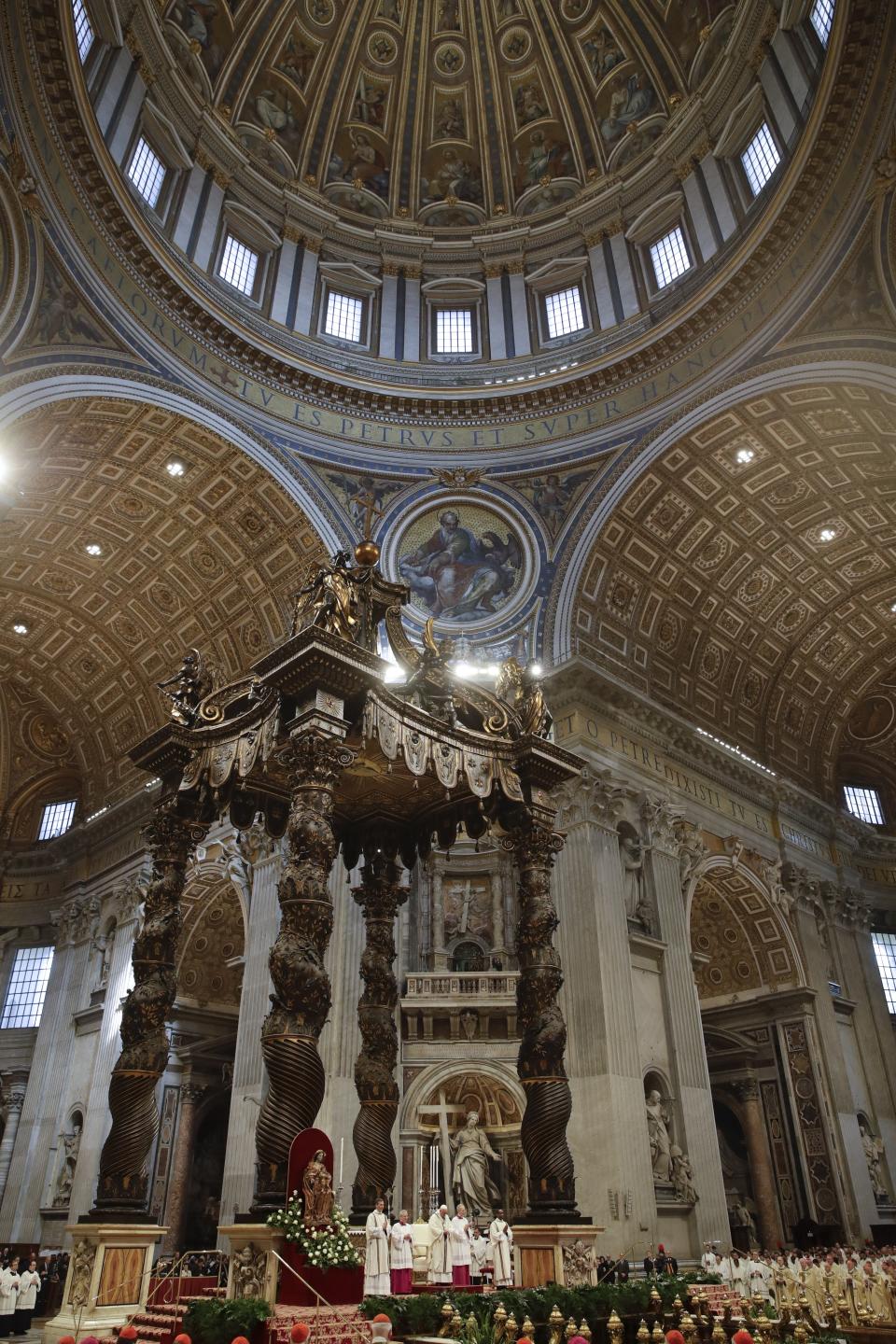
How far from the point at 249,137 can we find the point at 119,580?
1022cm

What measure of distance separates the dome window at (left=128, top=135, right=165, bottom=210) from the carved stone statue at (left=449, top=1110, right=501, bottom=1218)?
16.7 metres

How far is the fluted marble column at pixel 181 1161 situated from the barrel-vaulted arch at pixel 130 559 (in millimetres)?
6687

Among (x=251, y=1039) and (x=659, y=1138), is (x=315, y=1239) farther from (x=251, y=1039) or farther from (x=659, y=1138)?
(x=659, y=1138)

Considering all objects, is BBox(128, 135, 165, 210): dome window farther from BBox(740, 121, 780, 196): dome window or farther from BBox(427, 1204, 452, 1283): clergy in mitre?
BBox(427, 1204, 452, 1283): clergy in mitre

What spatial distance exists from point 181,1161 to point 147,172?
751 inches

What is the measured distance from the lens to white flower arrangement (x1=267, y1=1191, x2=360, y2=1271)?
259 inches

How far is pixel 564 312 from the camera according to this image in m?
21.8

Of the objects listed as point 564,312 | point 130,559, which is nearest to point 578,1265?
point 130,559

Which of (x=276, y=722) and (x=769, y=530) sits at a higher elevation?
(x=769, y=530)

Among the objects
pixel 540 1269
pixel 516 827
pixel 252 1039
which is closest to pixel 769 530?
pixel 516 827

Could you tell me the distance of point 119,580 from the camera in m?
20.3

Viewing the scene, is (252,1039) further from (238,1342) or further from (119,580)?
(238,1342)

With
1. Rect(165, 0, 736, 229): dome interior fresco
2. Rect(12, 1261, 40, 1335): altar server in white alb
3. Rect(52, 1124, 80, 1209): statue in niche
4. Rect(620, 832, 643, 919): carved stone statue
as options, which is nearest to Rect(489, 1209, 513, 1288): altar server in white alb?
Rect(620, 832, 643, 919): carved stone statue

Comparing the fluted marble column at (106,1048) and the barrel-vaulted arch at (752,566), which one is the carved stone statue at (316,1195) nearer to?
the fluted marble column at (106,1048)
